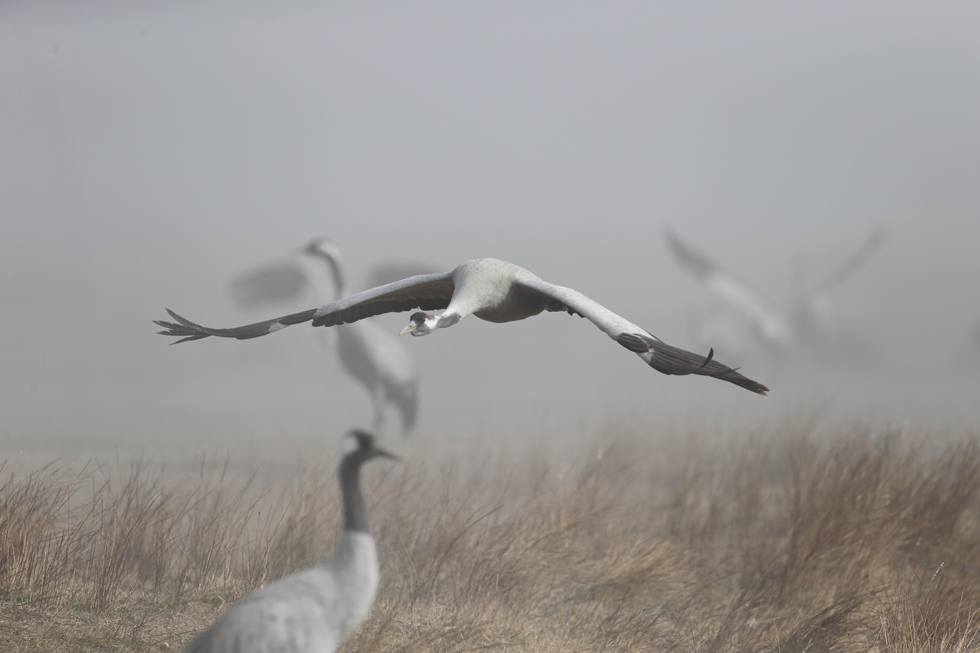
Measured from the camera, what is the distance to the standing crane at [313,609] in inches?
113

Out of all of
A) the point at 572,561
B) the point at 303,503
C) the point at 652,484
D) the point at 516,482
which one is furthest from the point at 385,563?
the point at 652,484

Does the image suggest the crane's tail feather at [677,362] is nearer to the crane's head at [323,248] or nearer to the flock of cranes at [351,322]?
the flock of cranes at [351,322]

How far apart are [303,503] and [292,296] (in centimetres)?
679

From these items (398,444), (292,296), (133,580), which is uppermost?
(292,296)

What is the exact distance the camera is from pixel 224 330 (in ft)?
16.1

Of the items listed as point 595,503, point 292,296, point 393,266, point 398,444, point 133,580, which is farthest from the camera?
point 398,444

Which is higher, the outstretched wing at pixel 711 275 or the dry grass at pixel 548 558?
the outstretched wing at pixel 711 275

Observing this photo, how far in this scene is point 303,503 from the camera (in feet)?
19.5

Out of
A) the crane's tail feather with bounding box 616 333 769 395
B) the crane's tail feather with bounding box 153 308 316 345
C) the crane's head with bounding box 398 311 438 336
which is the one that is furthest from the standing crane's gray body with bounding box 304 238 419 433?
the crane's tail feather with bounding box 616 333 769 395

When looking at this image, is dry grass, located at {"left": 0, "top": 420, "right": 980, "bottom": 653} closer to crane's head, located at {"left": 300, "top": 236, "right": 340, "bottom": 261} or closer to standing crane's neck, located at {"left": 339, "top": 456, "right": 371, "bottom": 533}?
standing crane's neck, located at {"left": 339, "top": 456, "right": 371, "bottom": 533}

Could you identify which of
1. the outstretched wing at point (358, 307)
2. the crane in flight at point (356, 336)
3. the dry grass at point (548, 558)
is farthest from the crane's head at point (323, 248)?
the outstretched wing at point (358, 307)

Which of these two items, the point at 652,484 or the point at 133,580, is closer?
the point at 133,580

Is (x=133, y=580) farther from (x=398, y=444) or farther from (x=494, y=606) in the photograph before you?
(x=398, y=444)

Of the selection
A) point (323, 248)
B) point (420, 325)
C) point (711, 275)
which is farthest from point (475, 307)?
point (711, 275)
